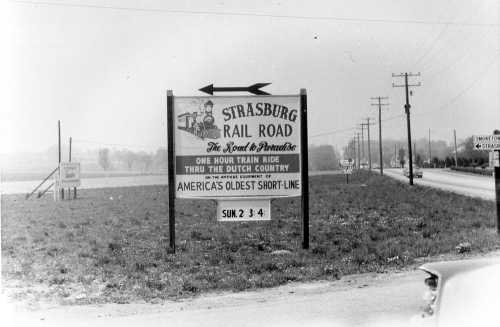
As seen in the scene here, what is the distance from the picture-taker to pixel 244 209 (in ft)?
34.1

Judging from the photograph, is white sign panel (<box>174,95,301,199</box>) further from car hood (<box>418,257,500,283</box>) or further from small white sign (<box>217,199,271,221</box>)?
car hood (<box>418,257,500,283</box>)

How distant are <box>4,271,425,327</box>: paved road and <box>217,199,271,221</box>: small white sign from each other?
277 cm

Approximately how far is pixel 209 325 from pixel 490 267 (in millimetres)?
3375

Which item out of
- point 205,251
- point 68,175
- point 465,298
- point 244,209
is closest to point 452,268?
point 465,298

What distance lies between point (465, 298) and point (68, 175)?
1303 inches

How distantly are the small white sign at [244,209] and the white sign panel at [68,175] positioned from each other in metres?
24.9

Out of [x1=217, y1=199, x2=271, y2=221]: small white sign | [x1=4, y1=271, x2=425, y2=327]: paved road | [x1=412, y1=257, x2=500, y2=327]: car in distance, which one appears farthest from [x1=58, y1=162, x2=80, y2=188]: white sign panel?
[x1=412, y1=257, x2=500, y2=327]: car in distance

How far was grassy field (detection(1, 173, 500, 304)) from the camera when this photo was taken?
8133 mm

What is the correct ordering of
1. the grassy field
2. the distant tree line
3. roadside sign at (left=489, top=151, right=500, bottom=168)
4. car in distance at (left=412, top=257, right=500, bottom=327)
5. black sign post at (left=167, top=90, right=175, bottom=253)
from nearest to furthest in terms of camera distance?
1. car in distance at (left=412, top=257, right=500, bottom=327)
2. the grassy field
3. black sign post at (left=167, top=90, right=175, bottom=253)
4. roadside sign at (left=489, top=151, right=500, bottom=168)
5. the distant tree line

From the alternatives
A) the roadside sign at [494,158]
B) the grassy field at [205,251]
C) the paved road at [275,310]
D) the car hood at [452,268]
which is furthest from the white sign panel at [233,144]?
the car hood at [452,268]

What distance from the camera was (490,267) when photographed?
11.5 ft

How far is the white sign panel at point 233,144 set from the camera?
10.4 meters

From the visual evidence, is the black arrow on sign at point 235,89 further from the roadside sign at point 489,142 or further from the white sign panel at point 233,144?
the roadside sign at point 489,142

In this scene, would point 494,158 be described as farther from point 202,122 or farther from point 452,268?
point 452,268
